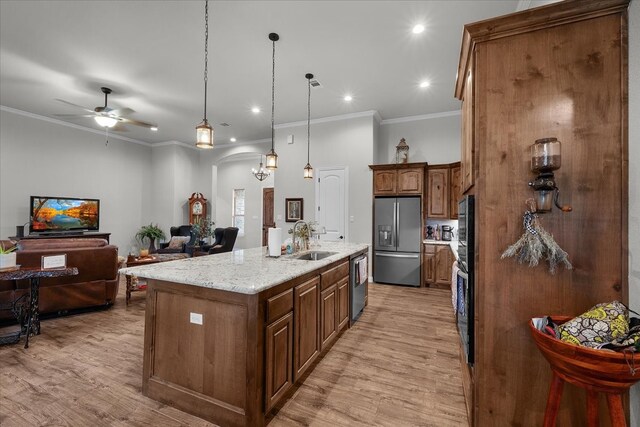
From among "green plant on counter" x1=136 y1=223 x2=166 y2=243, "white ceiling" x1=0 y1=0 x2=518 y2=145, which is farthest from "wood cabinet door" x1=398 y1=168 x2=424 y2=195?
"green plant on counter" x1=136 y1=223 x2=166 y2=243

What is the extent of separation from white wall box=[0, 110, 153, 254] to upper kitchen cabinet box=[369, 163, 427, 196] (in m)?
6.90

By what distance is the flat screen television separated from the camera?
241 inches

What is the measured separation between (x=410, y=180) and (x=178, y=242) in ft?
19.1

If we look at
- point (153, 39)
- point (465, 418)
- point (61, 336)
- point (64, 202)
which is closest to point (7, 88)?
point (64, 202)

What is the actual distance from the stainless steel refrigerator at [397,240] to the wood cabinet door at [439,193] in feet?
1.29

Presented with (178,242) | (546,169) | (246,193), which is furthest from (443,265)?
(246,193)

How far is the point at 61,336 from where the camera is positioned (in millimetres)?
3100

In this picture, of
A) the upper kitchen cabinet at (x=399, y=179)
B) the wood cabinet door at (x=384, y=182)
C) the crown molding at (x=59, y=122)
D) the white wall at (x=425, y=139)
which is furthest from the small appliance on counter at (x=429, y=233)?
the crown molding at (x=59, y=122)

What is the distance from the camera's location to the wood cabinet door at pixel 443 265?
201 inches

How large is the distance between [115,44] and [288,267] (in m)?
3.78

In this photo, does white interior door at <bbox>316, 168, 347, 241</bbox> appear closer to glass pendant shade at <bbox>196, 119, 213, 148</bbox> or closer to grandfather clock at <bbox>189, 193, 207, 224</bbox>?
glass pendant shade at <bbox>196, 119, 213, 148</bbox>

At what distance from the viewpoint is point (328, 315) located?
9.00 feet

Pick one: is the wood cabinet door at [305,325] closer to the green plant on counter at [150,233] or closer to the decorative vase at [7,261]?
the decorative vase at [7,261]

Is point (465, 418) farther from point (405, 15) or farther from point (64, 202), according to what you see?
point (64, 202)
